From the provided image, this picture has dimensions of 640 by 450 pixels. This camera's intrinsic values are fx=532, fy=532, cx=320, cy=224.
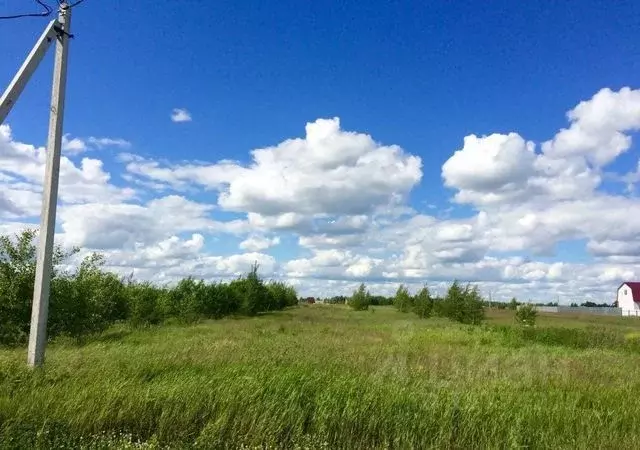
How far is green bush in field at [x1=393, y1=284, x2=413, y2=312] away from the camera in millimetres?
76938

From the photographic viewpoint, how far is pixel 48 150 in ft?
29.4

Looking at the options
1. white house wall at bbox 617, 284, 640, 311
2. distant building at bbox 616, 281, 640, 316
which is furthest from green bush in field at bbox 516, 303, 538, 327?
white house wall at bbox 617, 284, 640, 311

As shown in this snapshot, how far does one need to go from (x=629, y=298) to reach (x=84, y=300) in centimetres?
9610

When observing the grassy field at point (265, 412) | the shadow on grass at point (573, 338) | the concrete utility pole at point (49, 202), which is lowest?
the shadow on grass at point (573, 338)

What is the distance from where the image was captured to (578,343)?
30.7m

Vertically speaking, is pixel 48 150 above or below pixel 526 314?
above

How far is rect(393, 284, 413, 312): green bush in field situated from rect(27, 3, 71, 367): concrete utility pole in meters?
68.7

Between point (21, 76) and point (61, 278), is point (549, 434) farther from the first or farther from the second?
point (61, 278)

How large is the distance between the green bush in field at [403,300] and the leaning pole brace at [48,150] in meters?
68.8

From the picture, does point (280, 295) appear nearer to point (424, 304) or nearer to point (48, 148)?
point (424, 304)

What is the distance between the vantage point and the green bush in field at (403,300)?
76938 mm

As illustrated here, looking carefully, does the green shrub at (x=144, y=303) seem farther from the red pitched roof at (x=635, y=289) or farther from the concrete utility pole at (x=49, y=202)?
the red pitched roof at (x=635, y=289)

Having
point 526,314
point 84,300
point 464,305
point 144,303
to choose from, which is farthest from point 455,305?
point 84,300

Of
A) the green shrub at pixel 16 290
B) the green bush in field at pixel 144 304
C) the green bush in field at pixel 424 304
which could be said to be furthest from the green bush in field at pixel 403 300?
the green shrub at pixel 16 290
